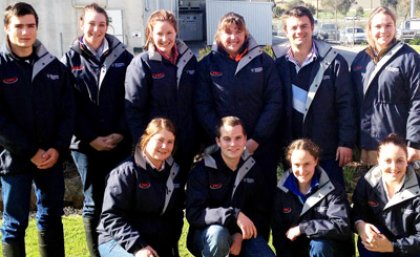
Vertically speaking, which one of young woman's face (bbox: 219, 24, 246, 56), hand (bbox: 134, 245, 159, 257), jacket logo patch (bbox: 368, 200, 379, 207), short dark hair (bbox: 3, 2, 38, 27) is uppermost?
short dark hair (bbox: 3, 2, 38, 27)

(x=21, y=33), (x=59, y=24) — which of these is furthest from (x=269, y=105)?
(x=59, y=24)

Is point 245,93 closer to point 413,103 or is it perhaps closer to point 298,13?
point 298,13

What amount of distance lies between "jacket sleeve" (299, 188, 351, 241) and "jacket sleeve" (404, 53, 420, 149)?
2.40ft

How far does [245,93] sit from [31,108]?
1575 mm

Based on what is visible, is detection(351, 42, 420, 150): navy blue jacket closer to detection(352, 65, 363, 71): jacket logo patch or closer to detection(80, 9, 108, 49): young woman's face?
detection(352, 65, 363, 71): jacket logo patch

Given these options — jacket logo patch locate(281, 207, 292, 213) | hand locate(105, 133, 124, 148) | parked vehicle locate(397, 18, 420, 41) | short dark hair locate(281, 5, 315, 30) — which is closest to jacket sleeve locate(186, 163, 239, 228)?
jacket logo patch locate(281, 207, 292, 213)

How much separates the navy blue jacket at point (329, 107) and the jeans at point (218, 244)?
2.93ft

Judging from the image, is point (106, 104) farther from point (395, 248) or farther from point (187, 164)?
point (395, 248)

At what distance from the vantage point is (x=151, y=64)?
4301 millimetres

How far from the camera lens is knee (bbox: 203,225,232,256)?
12.7ft

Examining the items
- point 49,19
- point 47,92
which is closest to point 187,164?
point 47,92

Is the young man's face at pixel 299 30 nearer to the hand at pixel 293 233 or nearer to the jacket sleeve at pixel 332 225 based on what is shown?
the jacket sleeve at pixel 332 225

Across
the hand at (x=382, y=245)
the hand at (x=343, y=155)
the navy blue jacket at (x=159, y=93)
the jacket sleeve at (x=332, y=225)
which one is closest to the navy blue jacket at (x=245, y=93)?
the navy blue jacket at (x=159, y=93)

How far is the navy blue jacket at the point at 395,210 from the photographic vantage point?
3816 millimetres
